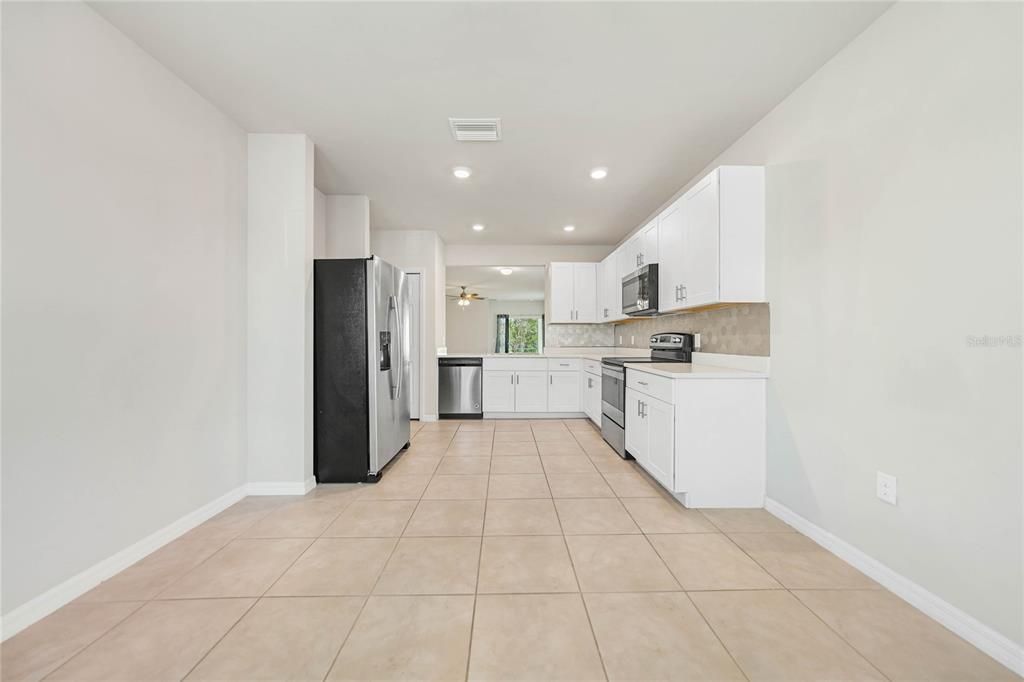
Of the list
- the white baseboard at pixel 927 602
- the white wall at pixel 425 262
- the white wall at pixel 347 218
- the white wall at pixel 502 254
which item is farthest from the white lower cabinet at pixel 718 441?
the white wall at pixel 502 254

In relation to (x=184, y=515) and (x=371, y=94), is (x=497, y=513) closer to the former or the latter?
(x=184, y=515)

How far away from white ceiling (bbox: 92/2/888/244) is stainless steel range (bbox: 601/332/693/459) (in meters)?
1.47

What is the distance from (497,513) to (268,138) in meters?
2.94

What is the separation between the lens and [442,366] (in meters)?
5.70

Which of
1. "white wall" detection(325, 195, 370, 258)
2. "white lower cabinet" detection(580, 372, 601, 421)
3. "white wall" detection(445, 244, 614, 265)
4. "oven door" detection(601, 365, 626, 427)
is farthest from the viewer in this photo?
"white wall" detection(445, 244, 614, 265)

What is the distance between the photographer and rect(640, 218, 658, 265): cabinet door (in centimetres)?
371

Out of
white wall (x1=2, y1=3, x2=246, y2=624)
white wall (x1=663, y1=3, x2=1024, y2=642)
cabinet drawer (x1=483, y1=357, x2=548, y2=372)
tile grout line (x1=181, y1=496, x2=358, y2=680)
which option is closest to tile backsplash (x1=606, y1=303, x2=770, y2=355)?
white wall (x1=663, y1=3, x2=1024, y2=642)

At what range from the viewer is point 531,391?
570 cm

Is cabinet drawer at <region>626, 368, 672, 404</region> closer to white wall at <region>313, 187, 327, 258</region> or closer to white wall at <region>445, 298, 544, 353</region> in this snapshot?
white wall at <region>313, 187, 327, 258</region>

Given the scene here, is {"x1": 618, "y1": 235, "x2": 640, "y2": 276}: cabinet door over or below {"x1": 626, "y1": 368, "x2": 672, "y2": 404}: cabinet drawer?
over

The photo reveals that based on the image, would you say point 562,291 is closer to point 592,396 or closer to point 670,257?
point 592,396

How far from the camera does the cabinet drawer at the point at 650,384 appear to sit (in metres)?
2.71

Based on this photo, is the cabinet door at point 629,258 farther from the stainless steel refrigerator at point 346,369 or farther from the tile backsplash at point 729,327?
the stainless steel refrigerator at point 346,369

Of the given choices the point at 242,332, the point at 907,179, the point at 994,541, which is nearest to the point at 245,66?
the point at 242,332
